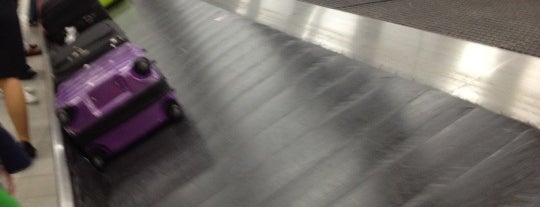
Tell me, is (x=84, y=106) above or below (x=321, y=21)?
below

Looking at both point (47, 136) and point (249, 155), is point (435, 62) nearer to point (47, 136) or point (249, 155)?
point (249, 155)

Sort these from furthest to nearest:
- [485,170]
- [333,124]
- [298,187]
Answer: [333,124] → [298,187] → [485,170]

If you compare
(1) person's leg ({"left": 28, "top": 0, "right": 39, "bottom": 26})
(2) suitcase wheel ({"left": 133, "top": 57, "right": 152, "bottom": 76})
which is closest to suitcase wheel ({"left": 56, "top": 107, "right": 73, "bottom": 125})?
(2) suitcase wheel ({"left": 133, "top": 57, "right": 152, "bottom": 76})

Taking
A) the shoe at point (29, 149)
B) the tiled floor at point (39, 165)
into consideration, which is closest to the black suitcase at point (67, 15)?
the tiled floor at point (39, 165)

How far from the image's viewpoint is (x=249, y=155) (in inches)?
80.4

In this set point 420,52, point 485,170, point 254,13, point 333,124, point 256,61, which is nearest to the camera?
point 485,170

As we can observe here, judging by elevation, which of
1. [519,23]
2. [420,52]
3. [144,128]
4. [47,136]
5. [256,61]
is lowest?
[47,136]

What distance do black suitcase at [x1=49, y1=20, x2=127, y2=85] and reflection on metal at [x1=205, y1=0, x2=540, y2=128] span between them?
0.90 meters

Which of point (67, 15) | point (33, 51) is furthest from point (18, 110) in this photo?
point (33, 51)

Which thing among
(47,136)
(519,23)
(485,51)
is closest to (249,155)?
(485,51)

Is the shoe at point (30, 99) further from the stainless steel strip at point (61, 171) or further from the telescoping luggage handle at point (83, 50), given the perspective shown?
the telescoping luggage handle at point (83, 50)

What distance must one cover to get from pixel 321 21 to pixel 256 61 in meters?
0.50

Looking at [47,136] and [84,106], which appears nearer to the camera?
[84,106]

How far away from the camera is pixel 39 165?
9.04ft
